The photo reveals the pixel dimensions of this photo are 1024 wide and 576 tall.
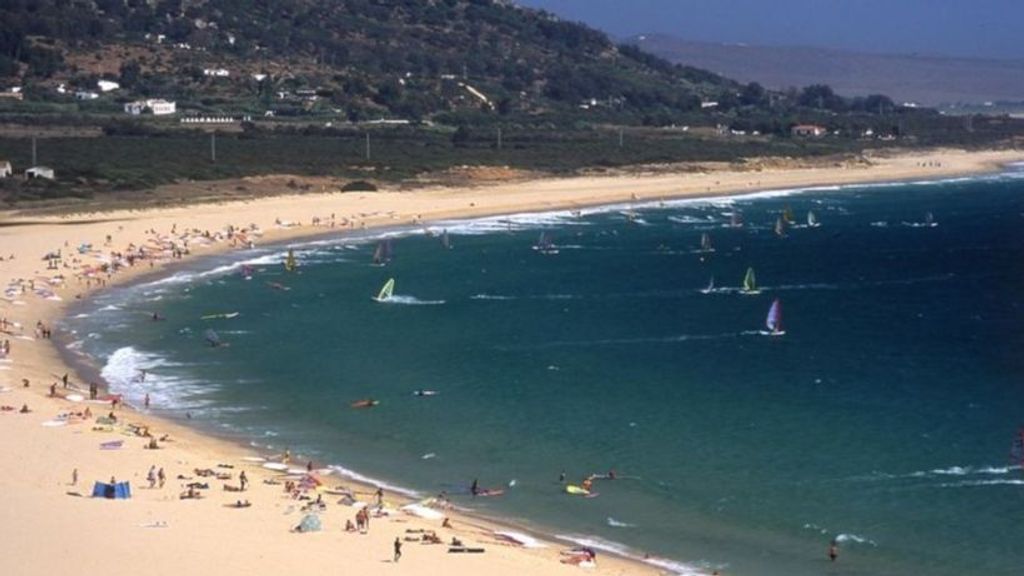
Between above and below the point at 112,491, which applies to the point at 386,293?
above

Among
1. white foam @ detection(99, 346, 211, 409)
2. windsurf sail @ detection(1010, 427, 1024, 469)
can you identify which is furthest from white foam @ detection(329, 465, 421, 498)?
windsurf sail @ detection(1010, 427, 1024, 469)

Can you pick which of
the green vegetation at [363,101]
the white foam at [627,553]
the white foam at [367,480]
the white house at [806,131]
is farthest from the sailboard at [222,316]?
the white house at [806,131]

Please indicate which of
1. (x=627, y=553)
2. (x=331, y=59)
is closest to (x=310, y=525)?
(x=627, y=553)

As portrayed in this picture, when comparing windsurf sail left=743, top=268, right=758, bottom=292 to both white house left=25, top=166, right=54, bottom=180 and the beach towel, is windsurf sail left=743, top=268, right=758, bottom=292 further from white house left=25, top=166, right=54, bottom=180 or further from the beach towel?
white house left=25, top=166, right=54, bottom=180

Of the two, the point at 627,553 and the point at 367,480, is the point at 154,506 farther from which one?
the point at 627,553

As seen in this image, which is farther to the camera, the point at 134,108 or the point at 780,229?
the point at 134,108

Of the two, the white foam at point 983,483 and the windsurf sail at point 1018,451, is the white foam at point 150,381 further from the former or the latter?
the windsurf sail at point 1018,451
